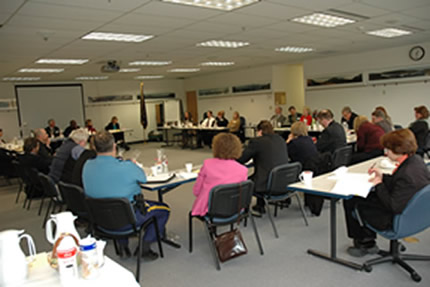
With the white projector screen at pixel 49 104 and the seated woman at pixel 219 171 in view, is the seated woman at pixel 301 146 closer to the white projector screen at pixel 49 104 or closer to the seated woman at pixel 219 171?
the seated woman at pixel 219 171

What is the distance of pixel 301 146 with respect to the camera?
14.0ft

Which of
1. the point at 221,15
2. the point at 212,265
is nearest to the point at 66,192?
the point at 212,265

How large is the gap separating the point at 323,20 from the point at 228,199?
3.95 m

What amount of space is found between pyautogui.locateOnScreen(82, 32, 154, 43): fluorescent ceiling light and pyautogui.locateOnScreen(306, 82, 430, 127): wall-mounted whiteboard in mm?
7023

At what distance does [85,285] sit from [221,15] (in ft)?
13.2

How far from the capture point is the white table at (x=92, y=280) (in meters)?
1.44

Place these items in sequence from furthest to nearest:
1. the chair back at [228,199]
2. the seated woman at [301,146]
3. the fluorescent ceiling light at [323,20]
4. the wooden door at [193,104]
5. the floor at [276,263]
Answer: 1. the wooden door at [193,104]
2. the fluorescent ceiling light at [323,20]
3. the seated woman at [301,146]
4. the chair back at [228,199]
5. the floor at [276,263]

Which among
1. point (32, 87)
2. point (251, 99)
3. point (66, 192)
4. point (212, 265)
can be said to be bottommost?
point (212, 265)

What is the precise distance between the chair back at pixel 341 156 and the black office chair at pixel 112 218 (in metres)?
2.62

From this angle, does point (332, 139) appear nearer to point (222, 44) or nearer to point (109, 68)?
point (222, 44)

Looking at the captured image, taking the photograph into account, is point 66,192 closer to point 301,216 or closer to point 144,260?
point 144,260

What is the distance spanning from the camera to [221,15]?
4633mm

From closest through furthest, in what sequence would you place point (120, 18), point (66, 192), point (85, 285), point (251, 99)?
point (85, 285) → point (66, 192) → point (120, 18) → point (251, 99)

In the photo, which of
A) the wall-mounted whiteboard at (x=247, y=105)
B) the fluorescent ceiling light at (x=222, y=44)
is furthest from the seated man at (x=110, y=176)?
the wall-mounted whiteboard at (x=247, y=105)
